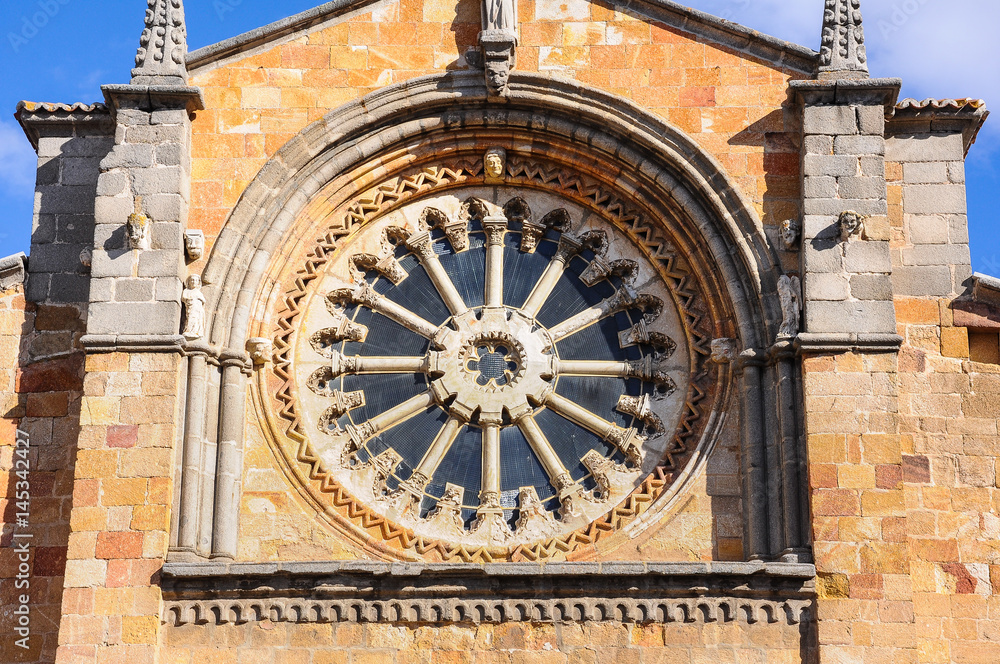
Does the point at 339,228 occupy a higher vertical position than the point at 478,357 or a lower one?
higher

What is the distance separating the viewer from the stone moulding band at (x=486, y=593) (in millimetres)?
15695

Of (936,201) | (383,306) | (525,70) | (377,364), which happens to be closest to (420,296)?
(383,306)

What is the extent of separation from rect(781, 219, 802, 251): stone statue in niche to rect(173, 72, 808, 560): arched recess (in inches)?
7.4

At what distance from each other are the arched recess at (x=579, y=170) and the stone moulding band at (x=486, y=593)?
21.1 inches

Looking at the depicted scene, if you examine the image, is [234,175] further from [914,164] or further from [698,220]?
[914,164]

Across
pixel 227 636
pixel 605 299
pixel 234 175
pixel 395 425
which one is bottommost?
pixel 227 636

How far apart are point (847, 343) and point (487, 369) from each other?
12.3 ft

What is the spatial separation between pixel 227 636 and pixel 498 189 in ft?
18.9

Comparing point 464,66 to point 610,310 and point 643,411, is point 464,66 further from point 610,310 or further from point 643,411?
point 643,411

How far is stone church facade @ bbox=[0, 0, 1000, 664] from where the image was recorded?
1578 cm

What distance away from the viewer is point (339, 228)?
18.1 metres

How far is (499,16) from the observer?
59.2 ft

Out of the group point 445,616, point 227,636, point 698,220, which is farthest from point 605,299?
point 227,636

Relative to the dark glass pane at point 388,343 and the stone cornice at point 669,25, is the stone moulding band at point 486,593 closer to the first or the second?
the dark glass pane at point 388,343
